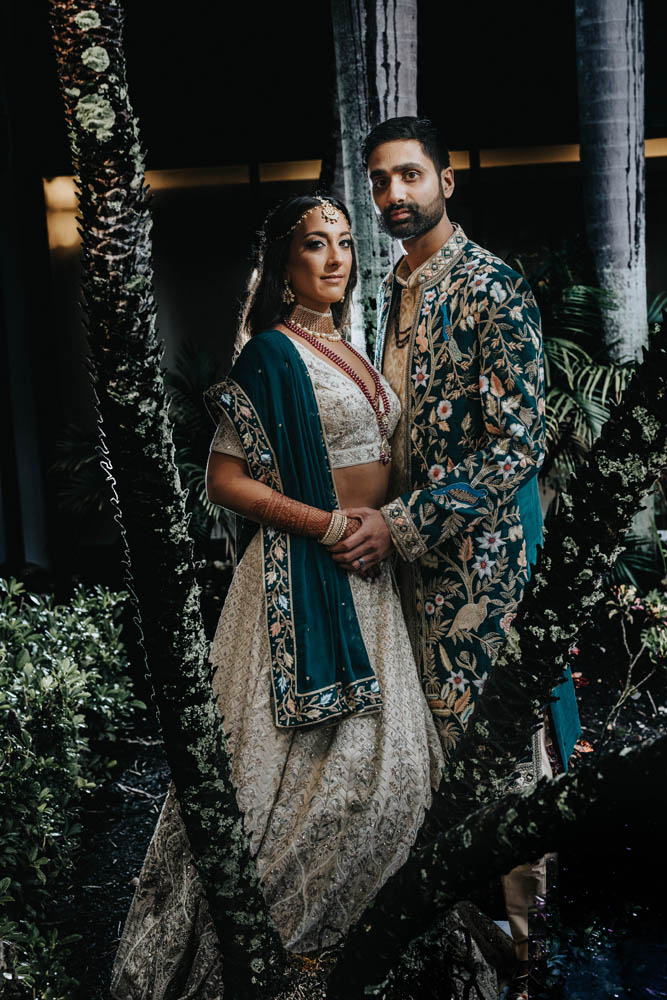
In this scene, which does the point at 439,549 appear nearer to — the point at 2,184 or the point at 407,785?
the point at 407,785

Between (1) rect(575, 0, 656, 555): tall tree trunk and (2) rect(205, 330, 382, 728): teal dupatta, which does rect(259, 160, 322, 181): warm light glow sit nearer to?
(1) rect(575, 0, 656, 555): tall tree trunk

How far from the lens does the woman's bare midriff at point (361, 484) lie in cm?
232

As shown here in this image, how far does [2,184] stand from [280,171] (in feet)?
5.80

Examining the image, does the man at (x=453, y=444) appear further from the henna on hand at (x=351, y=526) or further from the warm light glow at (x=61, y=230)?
the warm light glow at (x=61, y=230)

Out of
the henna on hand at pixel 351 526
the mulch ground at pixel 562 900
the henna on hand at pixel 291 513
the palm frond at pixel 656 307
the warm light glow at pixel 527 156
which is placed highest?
the warm light glow at pixel 527 156

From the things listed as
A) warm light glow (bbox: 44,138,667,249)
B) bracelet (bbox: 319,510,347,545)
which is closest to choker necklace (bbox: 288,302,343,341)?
bracelet (bbox: 319,510,347,545)

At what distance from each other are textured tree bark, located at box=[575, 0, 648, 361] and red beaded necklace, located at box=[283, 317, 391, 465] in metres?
3.31

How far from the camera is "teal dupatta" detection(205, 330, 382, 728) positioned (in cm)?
225

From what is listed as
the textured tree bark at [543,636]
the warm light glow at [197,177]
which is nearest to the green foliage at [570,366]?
the warm light glow at [197,177]

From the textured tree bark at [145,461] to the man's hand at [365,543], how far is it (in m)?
0.46

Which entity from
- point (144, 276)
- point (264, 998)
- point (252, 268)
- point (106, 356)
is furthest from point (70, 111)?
point (264, 998)

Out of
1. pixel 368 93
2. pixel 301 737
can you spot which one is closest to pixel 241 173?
pixel 368 93

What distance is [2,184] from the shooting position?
6254mm

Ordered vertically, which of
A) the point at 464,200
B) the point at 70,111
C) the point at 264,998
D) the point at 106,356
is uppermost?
the point at 464,200
